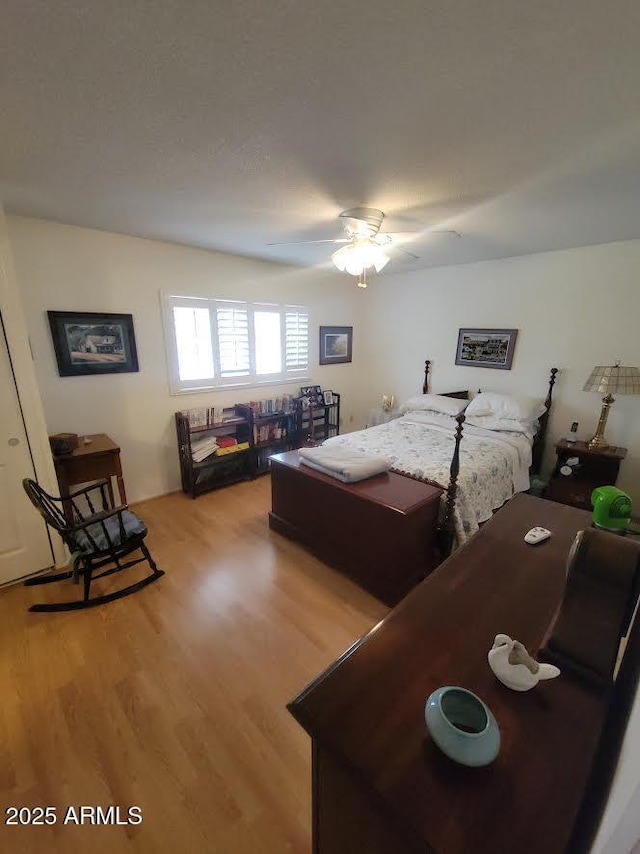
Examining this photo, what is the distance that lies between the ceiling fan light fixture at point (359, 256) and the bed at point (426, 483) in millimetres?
1090

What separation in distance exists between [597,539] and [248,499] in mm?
2879

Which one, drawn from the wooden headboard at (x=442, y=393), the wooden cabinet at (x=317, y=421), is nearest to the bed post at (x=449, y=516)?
the wooden headboard at (x=442, y=393)

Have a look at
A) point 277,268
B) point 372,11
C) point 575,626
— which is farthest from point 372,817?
point 277,268

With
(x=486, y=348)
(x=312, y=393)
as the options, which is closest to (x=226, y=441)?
(x=312, y=393)

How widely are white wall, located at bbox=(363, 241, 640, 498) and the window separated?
4.63 feet

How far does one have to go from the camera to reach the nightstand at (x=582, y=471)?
2828mm

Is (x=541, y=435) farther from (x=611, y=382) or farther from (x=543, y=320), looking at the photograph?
(x=543, y=320)

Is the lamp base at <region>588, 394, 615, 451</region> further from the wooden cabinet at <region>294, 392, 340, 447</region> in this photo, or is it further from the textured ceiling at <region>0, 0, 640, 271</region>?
the wooden cabinet at <region>294, 392, 340, 447</region>

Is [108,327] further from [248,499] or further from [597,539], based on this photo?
[597,539]

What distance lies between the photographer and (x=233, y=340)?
11.8 feet

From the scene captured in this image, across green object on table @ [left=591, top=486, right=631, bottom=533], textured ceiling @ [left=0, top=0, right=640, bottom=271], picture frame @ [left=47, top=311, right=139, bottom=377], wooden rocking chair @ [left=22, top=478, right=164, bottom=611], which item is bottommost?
wooden rocking chair @ [left=22, top=478, right=164, bottom=611]

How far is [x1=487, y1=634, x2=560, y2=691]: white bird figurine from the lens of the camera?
73 cm

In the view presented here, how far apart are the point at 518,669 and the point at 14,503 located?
273 cm

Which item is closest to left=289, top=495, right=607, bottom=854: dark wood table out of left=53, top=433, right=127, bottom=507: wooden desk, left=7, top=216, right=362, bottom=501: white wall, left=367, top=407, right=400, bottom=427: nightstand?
left=53, top=433, right=127, bottom=507: wooden desk
